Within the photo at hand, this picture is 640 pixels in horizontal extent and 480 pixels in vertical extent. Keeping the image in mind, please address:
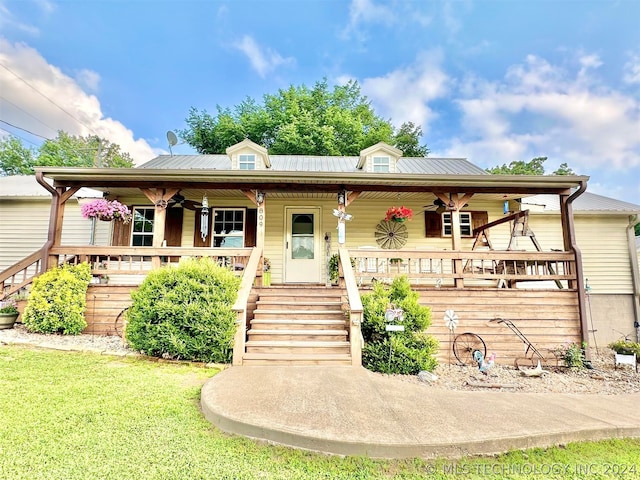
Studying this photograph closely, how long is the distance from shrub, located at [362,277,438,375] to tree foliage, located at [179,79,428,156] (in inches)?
521

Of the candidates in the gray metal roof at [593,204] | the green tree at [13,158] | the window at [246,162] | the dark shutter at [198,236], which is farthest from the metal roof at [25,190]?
the gray metal roof at [593,204]

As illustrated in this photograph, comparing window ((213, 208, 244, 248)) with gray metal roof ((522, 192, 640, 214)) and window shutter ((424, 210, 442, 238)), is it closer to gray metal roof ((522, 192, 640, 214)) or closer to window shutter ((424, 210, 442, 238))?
window shutter ((424, 210, 442, 238))

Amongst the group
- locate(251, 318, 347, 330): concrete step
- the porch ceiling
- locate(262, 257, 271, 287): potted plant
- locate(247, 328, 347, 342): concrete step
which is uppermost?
the porch ceiling

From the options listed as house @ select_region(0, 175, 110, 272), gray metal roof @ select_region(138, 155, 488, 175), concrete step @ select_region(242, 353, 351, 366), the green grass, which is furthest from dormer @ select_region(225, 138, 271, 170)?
the green grass

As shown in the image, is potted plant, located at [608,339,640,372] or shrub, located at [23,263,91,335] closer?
shrub, located at [23,263,91,335]

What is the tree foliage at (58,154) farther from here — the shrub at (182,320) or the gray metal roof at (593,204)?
the gray metal roof at (593,204)

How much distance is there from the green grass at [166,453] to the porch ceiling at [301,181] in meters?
4.54

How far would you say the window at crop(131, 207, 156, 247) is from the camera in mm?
8542

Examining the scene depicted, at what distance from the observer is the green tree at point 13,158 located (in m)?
21.1

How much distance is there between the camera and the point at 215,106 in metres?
19.7

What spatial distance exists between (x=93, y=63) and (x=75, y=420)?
17.5 m

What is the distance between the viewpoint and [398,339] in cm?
447

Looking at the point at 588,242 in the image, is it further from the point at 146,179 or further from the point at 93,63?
the point at 93,63

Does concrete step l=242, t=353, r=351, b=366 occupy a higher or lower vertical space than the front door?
lower
